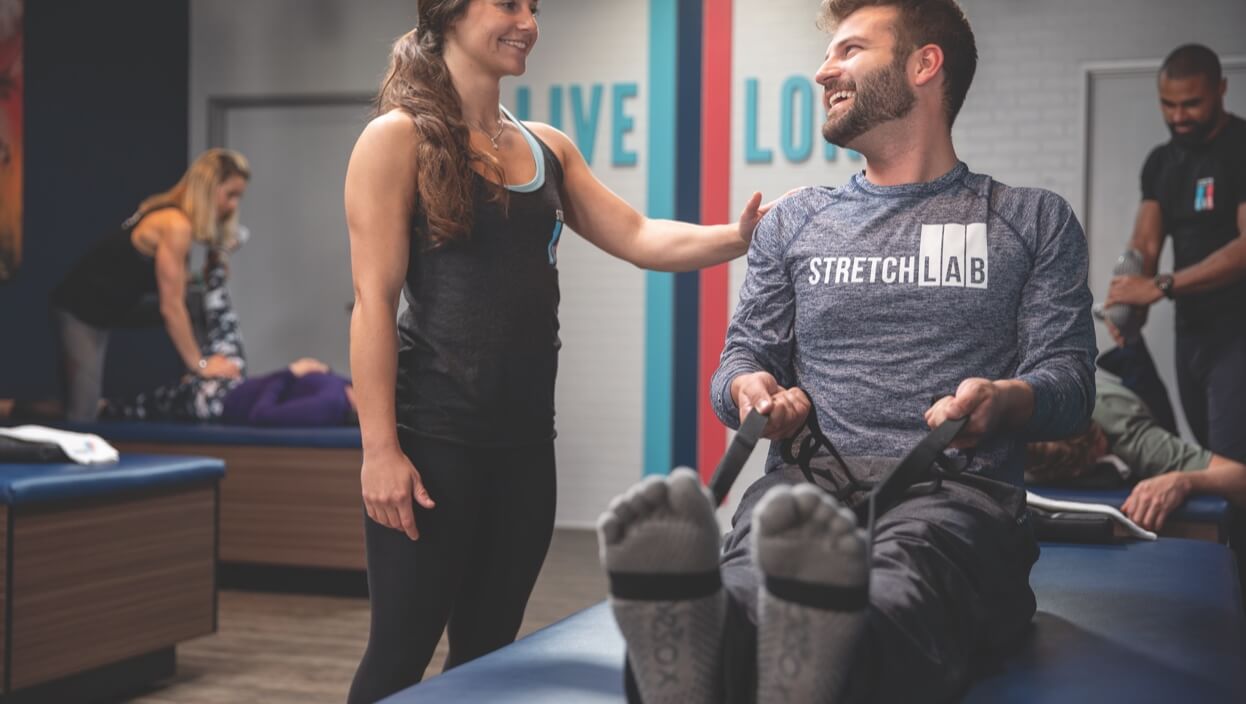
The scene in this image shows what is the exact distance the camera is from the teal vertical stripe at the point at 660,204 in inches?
204

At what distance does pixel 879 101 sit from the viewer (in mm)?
1694

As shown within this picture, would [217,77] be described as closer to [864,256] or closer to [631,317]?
[631,317]

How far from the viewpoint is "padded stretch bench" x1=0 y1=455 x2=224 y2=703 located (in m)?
2.55

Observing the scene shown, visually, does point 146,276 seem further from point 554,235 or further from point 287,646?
point 554,235

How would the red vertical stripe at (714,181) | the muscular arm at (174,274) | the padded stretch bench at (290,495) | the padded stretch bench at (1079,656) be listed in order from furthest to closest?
the red vertical stripe at (714,181) → the muscular arm at (174,274) → the padded stretch bench at (290,495) → the padded stretch bench at (1079,656)

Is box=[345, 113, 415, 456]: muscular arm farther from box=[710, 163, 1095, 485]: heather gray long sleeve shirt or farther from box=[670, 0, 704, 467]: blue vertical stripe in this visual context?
box=[670, 0, 704, 467]: blue vertical stripe

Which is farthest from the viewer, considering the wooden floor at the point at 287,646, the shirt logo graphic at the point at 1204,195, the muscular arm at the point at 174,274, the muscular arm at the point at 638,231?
the muscular arm at the point at 174,274

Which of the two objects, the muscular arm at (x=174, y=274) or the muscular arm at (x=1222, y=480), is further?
the muscular arm at (x=174, y=274)

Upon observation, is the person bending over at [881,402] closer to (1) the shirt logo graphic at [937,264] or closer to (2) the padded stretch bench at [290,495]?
(1) the shirt logo graphic at [937,264]

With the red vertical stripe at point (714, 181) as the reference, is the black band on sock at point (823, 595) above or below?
below

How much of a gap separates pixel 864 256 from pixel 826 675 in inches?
29.5

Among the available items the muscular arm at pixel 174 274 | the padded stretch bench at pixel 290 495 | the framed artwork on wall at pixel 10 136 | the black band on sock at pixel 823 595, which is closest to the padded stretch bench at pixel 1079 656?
the black band on sock at pixel 823 595

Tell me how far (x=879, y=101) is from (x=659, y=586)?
0.93 meters

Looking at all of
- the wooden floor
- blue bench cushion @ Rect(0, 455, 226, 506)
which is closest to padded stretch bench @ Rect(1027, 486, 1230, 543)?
the wooden floor
